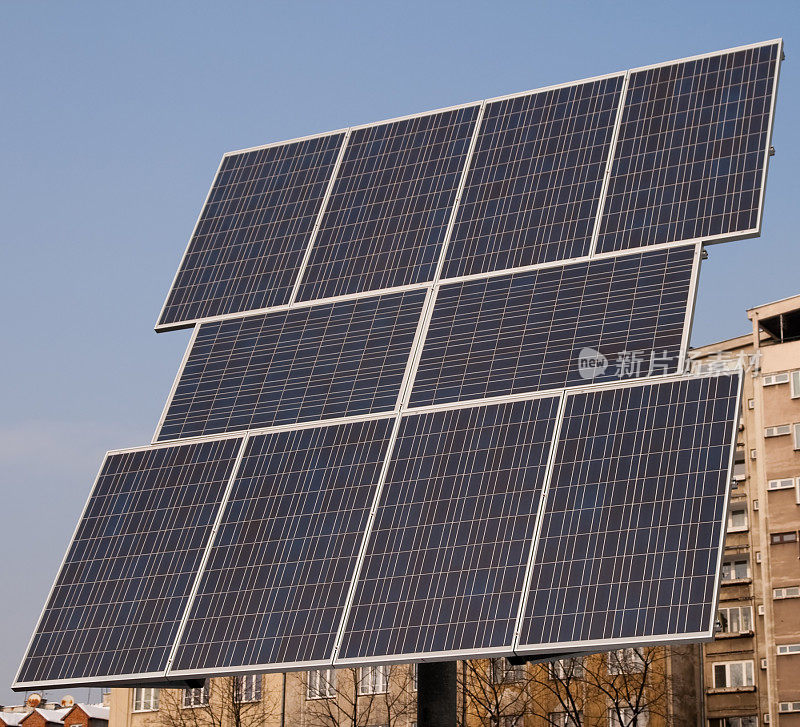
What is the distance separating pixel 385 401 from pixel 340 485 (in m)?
1.99

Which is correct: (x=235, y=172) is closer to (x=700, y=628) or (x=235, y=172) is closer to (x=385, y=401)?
(x=385, y=401)

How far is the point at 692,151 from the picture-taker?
28078mm

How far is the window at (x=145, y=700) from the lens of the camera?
63.6 m

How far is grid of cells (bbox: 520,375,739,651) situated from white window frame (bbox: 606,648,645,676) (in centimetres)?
2547

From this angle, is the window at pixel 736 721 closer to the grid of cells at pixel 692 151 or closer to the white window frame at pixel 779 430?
the white window frame at pixel 779 430

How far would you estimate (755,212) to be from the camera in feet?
85.4

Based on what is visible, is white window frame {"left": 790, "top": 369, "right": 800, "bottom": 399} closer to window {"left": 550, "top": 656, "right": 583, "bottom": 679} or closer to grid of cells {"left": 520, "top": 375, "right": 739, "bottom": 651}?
window {"left": 550, "top": 656, "right": 583, "bottom": 679}

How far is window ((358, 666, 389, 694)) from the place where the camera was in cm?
5766

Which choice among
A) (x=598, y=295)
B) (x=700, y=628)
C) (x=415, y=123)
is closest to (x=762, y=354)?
(x=415, y=123)

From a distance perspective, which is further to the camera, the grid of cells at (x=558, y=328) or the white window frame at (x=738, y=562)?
the white window frame at (x=738, y=562)

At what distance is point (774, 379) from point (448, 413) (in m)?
43.0

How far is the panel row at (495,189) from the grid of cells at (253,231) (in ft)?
0.13

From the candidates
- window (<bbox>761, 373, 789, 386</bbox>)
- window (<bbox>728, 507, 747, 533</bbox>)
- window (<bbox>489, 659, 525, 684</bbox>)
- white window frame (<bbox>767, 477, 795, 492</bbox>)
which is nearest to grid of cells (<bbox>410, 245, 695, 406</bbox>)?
window (<bbox>489, 659, 525, 684</bbox>)

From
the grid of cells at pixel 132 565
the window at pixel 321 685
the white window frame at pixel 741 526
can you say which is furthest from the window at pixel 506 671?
the grid of cells at pixel 132 565
